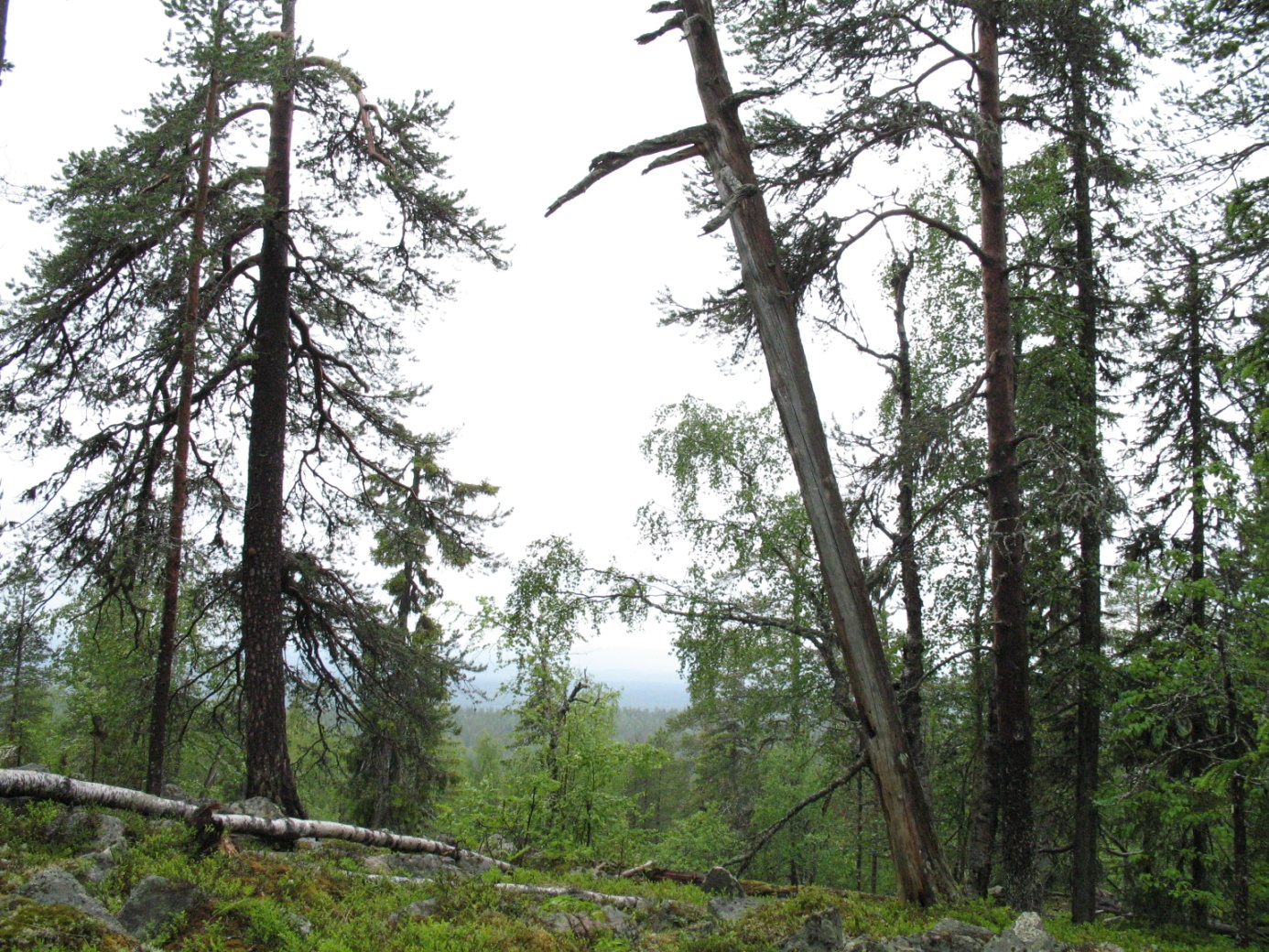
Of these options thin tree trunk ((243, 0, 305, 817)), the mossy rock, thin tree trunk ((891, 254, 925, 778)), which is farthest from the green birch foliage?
the mossy rock

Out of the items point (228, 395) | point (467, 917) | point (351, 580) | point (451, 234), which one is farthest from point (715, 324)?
point (228, 395)

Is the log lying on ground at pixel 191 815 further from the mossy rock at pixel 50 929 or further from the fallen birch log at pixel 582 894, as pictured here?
the mossy rock at pixel 50 929

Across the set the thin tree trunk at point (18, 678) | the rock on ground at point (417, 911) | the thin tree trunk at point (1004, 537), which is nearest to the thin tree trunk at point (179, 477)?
the thin tree trunk at point (18, 678)

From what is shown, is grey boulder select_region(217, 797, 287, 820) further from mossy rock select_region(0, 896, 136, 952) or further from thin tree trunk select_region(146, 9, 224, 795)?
thin tree trunk select_region(146, 9, 224, 795)

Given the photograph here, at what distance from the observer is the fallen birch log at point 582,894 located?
5.03m

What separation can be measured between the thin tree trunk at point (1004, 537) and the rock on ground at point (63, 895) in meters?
6.81

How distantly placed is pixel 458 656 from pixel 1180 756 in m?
11.3

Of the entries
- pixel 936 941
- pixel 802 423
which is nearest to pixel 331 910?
pixel 936 941

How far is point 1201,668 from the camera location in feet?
22.6

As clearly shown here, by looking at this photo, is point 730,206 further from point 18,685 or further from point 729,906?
point 18,685

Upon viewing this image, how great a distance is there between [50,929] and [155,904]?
628mm

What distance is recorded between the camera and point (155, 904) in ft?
11.6

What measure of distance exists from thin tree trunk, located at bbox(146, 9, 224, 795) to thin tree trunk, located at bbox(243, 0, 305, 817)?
2.35 ft

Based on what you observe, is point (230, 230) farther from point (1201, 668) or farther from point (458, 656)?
A: point (1201, 668)
